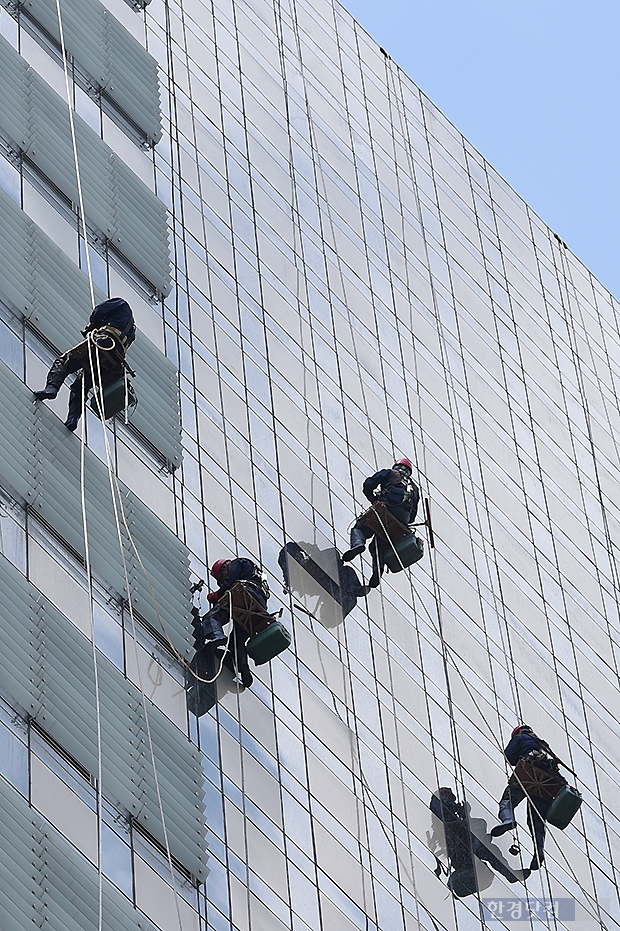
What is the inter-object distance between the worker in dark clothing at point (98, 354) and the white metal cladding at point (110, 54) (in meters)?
8.04

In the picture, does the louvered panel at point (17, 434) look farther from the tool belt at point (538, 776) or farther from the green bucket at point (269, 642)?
the tool belt at point (538, 776)

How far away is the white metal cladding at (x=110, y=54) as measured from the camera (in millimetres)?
29781

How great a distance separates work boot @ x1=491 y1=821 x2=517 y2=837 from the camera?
28156 mm

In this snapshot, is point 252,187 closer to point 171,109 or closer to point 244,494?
point 171,109

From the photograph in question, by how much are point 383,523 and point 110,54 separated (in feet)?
29.3

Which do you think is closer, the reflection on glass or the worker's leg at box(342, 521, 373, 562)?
the reflection on glass

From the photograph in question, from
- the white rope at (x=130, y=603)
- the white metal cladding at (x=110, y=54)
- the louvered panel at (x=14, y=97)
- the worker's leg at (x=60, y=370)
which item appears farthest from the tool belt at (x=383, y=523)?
the white metal cladding at (x=110, y=54)

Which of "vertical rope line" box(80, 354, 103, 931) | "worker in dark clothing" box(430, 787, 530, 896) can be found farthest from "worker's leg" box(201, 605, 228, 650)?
"worker in dark clothing" box(430, 787, 530, 896)

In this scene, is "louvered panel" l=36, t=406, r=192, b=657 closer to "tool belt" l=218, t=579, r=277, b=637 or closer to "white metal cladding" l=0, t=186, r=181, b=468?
"tool belt" l=218, t=579, r=277, b=637

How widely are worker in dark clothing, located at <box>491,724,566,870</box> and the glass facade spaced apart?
1.31 feet

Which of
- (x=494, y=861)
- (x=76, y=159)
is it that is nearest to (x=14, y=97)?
(x=76, y=159)

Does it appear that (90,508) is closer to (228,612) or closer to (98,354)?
(98,354)

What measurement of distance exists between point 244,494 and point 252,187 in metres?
8.37

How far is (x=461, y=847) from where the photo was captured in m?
27.8
